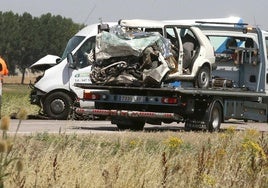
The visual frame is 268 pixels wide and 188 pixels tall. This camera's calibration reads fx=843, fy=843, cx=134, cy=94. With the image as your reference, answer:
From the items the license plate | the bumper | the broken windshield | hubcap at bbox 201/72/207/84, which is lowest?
the bumper

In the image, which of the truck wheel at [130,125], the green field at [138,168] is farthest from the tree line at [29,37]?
the green field at [138,168]

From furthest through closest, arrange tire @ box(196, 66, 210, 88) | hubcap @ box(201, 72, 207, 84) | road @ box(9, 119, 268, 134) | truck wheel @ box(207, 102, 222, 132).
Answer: hubcap @ box(201, 72, 207, 84) → tire @ box(196, 66, 210, 88) → truck wheel @ box(207, 102, 222, 132) → road @ box(9, 119, 268, 134)

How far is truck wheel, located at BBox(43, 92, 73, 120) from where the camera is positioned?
24719 millimetres

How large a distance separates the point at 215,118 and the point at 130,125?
2074mm

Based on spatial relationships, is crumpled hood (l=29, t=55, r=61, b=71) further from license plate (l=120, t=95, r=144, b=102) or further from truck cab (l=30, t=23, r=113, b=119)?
license plate (l=120, t=95, r=144, b=102)

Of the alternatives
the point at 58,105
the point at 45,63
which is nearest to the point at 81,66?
the point at 58,105

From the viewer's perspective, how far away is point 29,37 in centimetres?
15938

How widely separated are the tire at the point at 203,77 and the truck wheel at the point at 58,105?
5.56 m

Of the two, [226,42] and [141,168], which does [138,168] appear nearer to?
[141,168]

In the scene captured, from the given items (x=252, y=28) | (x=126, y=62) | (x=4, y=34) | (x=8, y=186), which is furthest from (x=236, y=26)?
(x=4, y=34)

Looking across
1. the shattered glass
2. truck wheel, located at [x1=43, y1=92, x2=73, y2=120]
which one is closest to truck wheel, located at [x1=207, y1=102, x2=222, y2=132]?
the shattered glass

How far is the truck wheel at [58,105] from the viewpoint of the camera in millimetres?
24719

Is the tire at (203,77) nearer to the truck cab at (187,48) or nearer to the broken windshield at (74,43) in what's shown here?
the truck cab at (187,48)

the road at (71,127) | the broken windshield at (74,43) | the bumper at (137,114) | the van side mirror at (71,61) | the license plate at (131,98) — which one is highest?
the broken windshield at (74,43)
